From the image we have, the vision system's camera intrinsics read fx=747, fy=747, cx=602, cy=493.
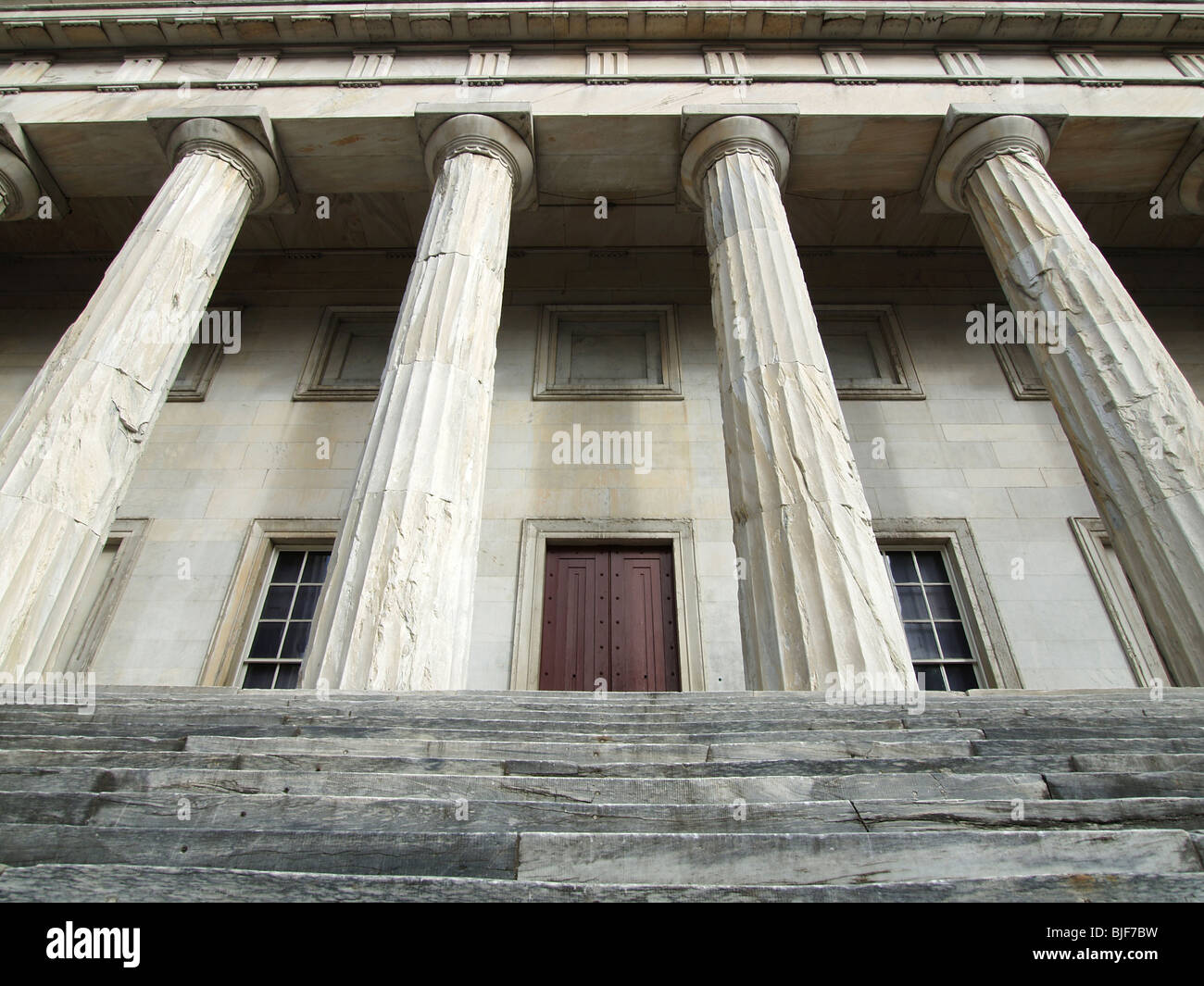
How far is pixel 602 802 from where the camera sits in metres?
2.75

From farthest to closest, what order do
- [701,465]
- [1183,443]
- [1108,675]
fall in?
[701,465]
[1108,675]
[1183,443]

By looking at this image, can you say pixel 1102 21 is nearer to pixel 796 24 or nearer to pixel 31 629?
pixel 796 24

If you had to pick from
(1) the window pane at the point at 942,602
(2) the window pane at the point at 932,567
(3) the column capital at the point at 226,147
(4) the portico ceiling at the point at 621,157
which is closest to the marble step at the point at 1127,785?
(1) the window pane at the point at 942,602

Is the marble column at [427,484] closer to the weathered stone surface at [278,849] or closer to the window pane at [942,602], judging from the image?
the weathered stone surface at [278,849]

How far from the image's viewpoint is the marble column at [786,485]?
5656 millimetres

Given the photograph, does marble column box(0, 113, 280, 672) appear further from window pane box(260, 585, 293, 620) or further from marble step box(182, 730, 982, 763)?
marble step box(182, 730, 982, 763)

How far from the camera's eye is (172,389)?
1243 centimetres

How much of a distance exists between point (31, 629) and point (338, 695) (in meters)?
3.55

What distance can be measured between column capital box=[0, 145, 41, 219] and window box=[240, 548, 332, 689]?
6201 millimetres

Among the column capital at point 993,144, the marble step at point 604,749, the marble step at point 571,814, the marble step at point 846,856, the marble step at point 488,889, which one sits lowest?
the marble step at point 488,889

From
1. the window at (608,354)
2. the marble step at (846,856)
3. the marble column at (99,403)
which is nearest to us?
the marble step at (846,856)

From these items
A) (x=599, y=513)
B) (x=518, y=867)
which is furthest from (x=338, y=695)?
(x=599, y=513)

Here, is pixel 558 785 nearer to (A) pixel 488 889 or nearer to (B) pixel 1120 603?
(A) pixel 488 889

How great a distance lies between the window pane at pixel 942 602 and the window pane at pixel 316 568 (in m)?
8.76
